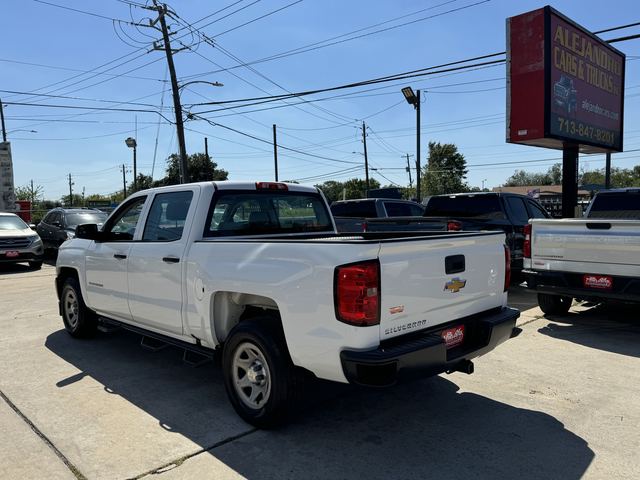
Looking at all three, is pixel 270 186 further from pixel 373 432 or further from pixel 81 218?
pixel 81 218

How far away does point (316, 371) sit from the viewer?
3.27 meters

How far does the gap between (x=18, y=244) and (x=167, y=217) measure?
427 inches

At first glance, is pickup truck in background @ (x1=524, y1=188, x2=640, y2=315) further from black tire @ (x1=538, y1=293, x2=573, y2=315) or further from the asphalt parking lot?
the asphalt parking lot

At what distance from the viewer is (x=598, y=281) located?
634 centimetres

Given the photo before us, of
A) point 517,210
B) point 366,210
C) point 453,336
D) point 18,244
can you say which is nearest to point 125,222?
point 453,336

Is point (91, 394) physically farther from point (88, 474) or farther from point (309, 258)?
point (309, 258)

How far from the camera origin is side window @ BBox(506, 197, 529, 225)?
31.4 ft

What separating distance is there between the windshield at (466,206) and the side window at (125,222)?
6693 mm

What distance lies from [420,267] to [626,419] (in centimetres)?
208

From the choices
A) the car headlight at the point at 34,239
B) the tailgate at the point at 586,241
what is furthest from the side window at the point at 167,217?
the car headlight at the point at 34,239

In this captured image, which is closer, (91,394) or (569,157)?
(91,394)

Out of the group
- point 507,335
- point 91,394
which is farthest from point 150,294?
point 507,335

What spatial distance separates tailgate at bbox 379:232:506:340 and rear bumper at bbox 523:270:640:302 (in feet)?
9.35

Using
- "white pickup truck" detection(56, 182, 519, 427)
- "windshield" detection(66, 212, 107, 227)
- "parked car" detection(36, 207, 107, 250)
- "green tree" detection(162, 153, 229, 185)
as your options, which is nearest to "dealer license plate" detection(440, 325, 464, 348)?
"white pickup truck" detection(56, 182, 519, 427)
